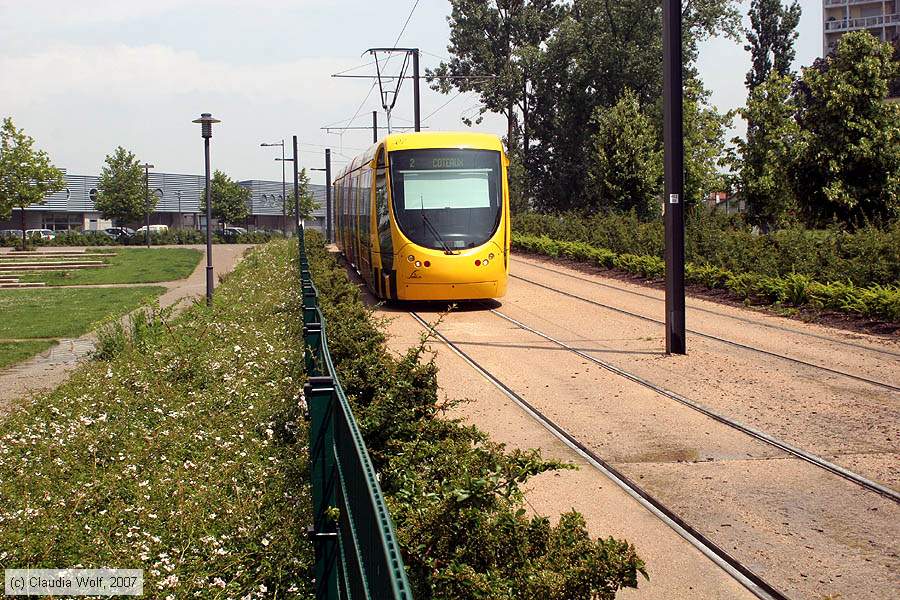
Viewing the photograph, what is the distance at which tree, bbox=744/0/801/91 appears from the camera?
77250 mm

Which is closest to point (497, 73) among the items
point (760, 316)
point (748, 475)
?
point (760, 316)

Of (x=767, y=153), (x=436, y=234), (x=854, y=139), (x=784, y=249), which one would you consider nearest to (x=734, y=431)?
(x=436, y=234)

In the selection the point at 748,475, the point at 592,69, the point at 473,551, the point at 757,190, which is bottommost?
the point at 748,475

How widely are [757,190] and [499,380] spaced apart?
2992cm

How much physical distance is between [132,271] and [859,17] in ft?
291

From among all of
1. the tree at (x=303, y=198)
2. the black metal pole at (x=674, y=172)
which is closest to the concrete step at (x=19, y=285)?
the black metal pole at (x=674, y=172)

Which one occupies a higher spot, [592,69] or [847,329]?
[592,69]

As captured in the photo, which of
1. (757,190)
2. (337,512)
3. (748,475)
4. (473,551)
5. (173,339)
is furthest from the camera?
(757,190)

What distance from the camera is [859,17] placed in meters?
110

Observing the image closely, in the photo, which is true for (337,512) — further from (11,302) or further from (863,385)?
(11,302)

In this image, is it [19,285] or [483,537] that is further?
[19,285]

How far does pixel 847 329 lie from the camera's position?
16.4 m

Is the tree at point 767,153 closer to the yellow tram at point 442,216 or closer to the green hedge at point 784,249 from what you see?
the green hedge at point 784,249

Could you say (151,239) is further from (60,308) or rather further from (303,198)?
(60,308)
